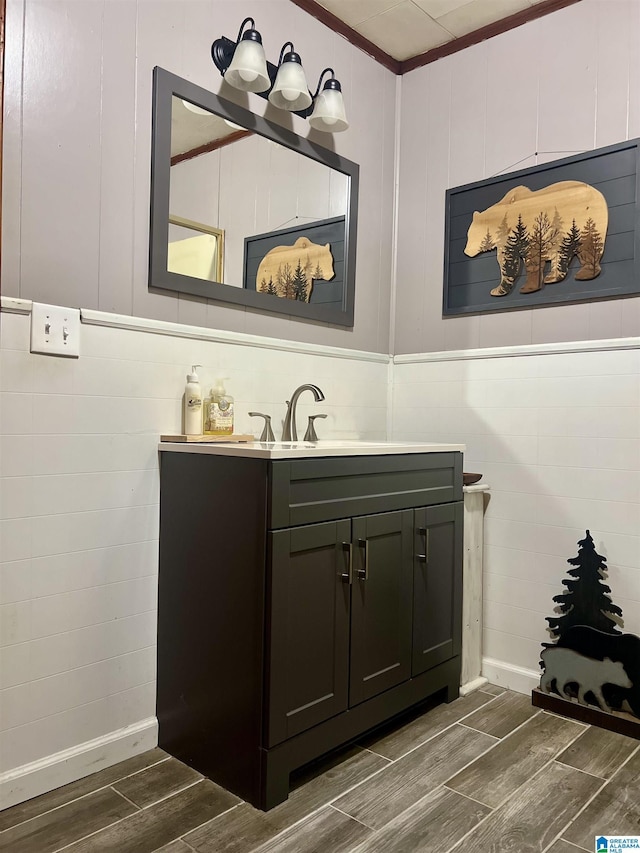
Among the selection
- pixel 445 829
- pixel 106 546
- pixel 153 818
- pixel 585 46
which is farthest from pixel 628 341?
pixel 153 818

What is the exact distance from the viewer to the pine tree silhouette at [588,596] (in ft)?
7.29

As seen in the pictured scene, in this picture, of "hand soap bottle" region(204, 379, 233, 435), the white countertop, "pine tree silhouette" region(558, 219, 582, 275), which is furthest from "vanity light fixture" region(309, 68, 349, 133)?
the white countertop

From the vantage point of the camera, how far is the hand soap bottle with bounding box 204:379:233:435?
2.07m

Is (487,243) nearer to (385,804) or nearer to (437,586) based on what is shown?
(437,586)

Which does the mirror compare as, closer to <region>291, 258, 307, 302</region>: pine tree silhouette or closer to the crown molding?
<region>291, 258, 307, 302</region>: pine tree silhouette

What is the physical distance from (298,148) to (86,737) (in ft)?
6.83

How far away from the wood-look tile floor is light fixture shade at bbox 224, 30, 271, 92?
2.11 m

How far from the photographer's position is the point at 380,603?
1994 mm

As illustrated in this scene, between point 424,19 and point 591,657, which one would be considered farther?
point 424,19

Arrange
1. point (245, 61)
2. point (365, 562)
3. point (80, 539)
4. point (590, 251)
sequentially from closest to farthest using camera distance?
point (80, 539) < point (365, 562) < point (245, 61) < point (590, 251)

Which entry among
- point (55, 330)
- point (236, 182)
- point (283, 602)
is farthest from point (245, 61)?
point (283, 602)

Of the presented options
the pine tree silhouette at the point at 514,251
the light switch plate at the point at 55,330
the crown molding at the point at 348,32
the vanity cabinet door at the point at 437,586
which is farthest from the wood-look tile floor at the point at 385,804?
the crown molding at the point at 348,32

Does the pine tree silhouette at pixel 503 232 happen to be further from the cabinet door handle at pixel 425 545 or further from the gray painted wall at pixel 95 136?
the cabinet door handle at pixel 425 545

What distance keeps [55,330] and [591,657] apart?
197 centimetres
